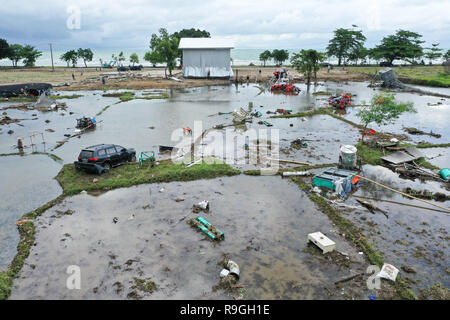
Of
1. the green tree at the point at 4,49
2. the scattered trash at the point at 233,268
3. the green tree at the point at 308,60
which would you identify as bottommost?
the scattered trash at the point at 233,268

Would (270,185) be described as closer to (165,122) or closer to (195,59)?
(165,122)

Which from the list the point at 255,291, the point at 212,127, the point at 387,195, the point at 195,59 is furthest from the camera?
the point at 195,59

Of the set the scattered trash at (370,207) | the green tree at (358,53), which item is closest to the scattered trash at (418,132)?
the scattered trash at (370,207)

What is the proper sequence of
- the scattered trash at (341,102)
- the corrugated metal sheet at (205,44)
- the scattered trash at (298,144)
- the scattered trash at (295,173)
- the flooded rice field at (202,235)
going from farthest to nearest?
the corrugated metal sheet at (205,44) < the scattered trash at (341,102) < the scattered trash at (298,144) < the scattered trash at (295,173) < the flooded rice field at (202,235)

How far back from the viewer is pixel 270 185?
57.7 feet

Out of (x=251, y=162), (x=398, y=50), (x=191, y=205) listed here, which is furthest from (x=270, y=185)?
(x=398, y=50)

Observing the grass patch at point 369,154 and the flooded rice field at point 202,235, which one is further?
the grass patch at point 369,154

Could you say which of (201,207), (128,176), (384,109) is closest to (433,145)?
(384,109)

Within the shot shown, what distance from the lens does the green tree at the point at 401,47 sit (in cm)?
8269

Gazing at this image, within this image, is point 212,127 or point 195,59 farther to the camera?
point 195,59

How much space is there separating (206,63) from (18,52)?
63764mm

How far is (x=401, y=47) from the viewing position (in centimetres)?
8262

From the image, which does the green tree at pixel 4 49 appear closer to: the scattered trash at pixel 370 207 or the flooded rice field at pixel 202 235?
Answer: the flooded rice field at pixel 202 235
